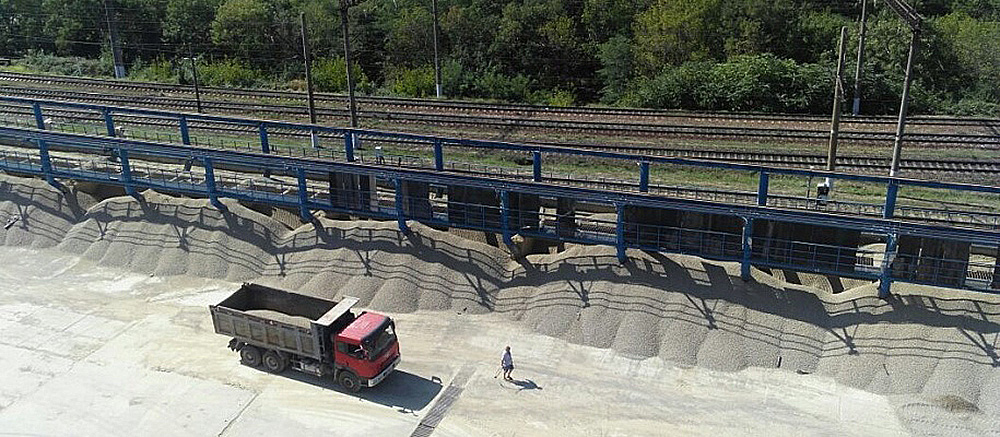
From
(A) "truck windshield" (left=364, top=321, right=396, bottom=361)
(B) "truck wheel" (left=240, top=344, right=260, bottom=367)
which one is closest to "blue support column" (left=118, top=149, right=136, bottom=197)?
(B) "truck wheel" (left=240, top=344, right=260, bottom=367)

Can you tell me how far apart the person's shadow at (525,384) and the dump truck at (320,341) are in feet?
10.1

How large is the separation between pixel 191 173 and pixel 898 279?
Result: 2421cm

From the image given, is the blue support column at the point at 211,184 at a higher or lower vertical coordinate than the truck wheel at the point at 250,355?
higher

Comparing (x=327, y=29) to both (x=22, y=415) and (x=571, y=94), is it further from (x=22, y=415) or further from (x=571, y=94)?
(x=22, y=415)

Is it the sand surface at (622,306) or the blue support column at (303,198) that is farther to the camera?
the blue support column at (303,198)

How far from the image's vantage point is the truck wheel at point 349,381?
19.0 metres

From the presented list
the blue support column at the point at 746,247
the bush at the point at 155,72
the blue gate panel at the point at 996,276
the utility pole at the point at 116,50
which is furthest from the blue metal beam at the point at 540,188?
the utility pole at the point at 116,50

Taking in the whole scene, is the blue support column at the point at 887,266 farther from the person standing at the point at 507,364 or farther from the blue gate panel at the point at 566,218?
the person standing at the point at 507,364

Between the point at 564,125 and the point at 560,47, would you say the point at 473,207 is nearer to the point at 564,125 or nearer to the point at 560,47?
the point at 564,125

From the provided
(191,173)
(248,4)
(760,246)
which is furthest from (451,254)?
(248,4)

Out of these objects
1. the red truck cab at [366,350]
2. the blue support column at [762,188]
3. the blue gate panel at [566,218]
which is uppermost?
the blue support column at [762,188]

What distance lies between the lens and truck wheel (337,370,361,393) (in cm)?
1896

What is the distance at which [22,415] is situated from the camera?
18.5 metres

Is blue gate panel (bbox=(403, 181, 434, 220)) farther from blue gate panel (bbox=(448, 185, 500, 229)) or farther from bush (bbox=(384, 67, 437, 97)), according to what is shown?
bush (bbox=(384, 67, 437, 97))
